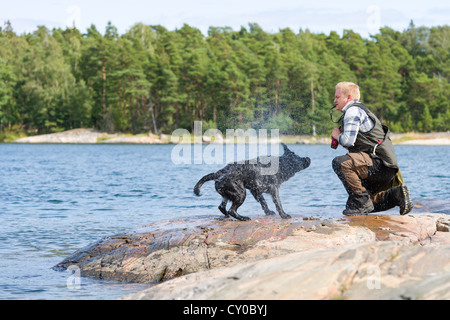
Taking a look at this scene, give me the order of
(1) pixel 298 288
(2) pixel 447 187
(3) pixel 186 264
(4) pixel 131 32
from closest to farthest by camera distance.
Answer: (1) pixel 298 288 → (3) pixel 186 264 → (2) pixel 447 187 → (4) pixel 131 32

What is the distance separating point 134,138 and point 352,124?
87.8 meters

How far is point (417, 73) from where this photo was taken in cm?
10750

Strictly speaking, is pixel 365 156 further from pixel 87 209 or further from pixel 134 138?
pixel 134 138

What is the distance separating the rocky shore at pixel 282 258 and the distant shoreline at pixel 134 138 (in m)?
78.8

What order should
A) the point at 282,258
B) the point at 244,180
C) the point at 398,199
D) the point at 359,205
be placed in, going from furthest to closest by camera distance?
the point at 244,180 → the point at 359,205 → the point at 398,199 → the point at 282,258

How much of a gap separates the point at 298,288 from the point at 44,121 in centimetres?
10273

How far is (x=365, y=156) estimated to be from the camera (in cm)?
877

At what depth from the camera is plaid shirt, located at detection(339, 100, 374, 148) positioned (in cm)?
845

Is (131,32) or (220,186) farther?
(131,32)

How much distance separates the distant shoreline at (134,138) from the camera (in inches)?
3588

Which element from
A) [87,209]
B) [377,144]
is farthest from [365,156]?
[87,209]

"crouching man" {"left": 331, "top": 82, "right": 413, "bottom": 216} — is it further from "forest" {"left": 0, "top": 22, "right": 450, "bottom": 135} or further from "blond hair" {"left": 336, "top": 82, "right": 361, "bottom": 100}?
"forest" {"left": 0, "top": 22, "right": 450, "bottom": 135}
